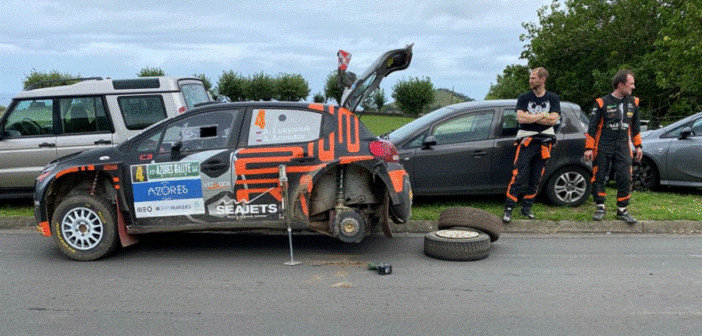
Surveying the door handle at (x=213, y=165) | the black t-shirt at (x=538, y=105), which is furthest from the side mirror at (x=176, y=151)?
the black t-shirt at (x=538, y=105)

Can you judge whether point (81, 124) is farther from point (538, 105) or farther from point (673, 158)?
point (673, 158)

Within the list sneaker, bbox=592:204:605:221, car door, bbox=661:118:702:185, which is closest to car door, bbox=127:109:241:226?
sneaker, bbox=592:204:605:221

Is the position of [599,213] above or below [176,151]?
below

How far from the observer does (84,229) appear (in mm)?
6441

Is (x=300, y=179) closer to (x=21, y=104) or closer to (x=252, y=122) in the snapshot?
(x=252, y=122)

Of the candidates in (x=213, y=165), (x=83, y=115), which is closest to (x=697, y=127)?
(x=213, y=165)

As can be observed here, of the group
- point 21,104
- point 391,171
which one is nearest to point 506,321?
point 391,171

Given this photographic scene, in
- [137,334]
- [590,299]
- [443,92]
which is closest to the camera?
[137,334]

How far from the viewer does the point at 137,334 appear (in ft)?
14.3

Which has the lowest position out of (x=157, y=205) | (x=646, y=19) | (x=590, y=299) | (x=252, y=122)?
(x=590, y=299)

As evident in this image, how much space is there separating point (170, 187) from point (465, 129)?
14.0ft

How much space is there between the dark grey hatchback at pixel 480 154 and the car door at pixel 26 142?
4996 mm

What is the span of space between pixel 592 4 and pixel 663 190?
93.0 ft

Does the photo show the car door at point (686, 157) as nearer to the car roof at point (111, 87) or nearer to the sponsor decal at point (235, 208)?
the sponsor decal at point (235, 208)
